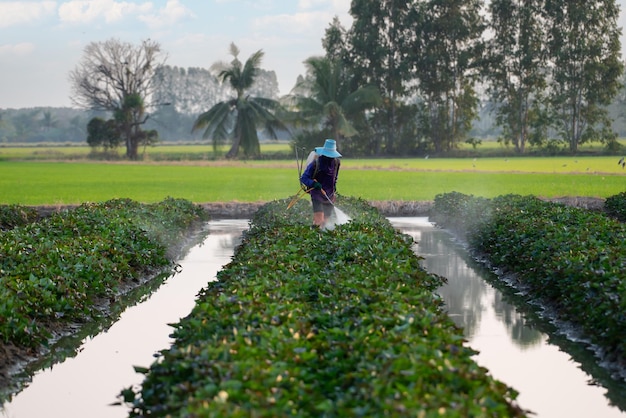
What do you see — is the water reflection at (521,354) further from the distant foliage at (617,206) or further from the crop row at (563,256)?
the distant foliage at (617,206)

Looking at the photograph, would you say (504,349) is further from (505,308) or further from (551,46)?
(551,46)

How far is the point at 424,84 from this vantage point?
→ 7288 cm

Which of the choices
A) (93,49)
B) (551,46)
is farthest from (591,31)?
(93,49)

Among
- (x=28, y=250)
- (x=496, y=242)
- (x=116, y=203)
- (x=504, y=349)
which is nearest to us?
(x=504, y=349)

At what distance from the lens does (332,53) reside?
7525 centimetres

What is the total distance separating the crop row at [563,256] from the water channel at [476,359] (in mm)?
411

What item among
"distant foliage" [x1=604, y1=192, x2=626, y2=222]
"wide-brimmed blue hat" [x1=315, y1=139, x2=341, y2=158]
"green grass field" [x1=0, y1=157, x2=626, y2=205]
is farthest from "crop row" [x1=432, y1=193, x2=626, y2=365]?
"green grass field" [x1=0, y1=157, x2=626, y2=205]

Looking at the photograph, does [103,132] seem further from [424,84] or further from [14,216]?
[14,216]

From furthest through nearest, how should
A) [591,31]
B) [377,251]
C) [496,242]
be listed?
1. [591,31]
2. [496,242]
3. [377,251]

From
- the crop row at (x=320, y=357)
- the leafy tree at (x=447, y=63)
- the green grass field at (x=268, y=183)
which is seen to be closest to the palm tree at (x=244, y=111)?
the leafy tree at (x=447, y=63)

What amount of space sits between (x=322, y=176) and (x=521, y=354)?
6970 millimetres

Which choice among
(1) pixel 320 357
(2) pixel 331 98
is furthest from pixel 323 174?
(2) pixel 331 98

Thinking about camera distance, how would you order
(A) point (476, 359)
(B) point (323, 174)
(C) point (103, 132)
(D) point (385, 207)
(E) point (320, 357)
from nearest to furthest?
(E) point (320, 357) < (A) point (476, 359) < (B) point (323, 174) < (D) point (385, 207) < (C) point (103, 132)

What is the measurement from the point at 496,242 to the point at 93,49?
2606 inches
